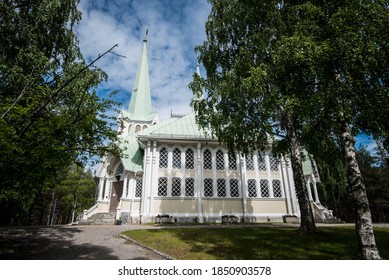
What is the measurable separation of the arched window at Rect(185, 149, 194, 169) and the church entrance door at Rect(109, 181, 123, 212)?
22.4 feet

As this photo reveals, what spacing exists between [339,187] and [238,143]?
18.7 meters

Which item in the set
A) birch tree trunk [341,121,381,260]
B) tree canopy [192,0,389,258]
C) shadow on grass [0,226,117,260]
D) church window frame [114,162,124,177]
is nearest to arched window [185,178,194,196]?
church window frame [114,162,124,177]

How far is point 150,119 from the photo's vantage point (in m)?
36.7

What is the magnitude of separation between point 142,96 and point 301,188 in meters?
33.7

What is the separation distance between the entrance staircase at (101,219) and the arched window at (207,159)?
30.9 feet

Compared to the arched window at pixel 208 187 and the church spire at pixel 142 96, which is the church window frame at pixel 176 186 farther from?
the church spire at pixel 142 96

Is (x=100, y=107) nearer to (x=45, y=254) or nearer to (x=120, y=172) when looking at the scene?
(x=45, y=254)

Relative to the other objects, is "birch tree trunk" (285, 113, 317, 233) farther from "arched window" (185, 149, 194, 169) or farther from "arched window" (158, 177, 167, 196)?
"arched window" (158, 177, 167, 196)

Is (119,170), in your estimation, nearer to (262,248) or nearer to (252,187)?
(252,187)

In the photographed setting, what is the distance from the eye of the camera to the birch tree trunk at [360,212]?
548 cm

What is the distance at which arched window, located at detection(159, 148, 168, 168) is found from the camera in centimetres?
2085

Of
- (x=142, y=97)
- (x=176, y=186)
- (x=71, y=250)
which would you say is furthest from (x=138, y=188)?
(x=142, y=97)

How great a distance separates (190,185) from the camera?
20625 millimetres

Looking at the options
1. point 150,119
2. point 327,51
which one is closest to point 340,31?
point 327,51
